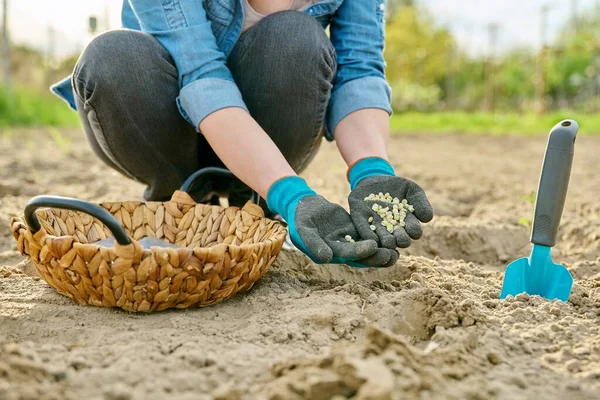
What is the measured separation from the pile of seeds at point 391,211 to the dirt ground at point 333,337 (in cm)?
14

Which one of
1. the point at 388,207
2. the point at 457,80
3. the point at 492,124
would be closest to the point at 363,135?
the point at 388,207

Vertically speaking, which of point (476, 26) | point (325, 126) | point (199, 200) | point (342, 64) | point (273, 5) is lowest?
point (199, 200)

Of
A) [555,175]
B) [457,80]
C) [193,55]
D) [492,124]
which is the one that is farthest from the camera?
[457,80]

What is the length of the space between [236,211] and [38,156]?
9.58 ft

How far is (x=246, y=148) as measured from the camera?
1497 millimetres

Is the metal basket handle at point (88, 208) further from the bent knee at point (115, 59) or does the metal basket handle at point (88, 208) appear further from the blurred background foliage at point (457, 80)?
the blurred background foliage at point (457, 80)

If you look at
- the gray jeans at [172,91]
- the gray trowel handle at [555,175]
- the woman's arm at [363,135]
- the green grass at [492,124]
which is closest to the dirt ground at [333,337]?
the gray trowel handle at [555,175]

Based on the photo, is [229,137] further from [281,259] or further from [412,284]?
[412,284]

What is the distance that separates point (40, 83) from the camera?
434 inches

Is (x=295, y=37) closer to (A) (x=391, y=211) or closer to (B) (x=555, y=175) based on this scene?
(A) (x=391, y=211)

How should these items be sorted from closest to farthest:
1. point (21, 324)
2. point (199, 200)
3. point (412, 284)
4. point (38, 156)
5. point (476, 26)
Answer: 1. point (21, 324)
2. point (412, 284)
3. point (199, 200)
4. point (38, 156)
5. point (476, 26)

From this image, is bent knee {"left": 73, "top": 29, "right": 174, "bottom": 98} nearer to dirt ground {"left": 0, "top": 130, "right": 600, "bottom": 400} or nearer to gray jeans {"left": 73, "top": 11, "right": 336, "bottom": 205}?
gray jeans {"left": 73, "top": 11, "right": 336, "bottom": 205}

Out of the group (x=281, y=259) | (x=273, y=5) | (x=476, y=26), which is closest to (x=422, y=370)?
(x=281, y=259)

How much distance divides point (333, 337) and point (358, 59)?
0.93 m
